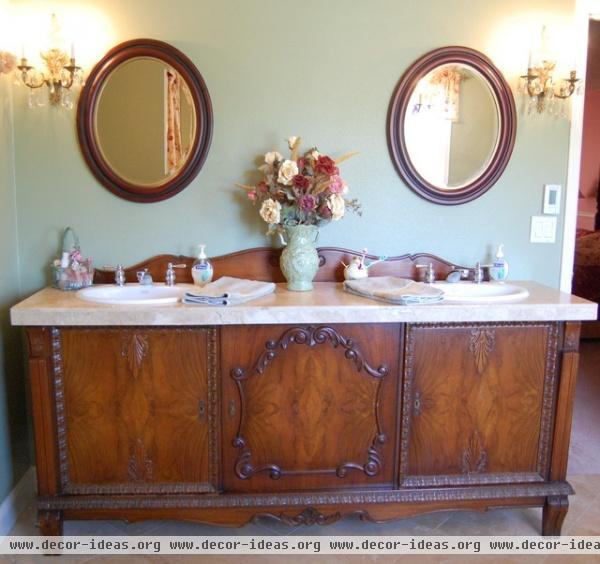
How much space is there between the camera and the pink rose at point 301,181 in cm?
204

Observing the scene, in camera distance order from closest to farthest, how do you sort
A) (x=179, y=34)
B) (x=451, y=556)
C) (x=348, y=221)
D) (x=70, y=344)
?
(x=70, y=344), (x=451, y=556), (x=179, y=34), (x=348, y=221)

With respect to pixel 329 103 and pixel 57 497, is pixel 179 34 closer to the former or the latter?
pixel 329 103

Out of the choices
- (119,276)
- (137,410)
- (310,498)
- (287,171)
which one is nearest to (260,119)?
(287,171)

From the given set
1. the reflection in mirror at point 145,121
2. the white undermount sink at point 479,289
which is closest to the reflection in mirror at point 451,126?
the white undermount sink at point 479,289

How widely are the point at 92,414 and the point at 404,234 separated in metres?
1.43

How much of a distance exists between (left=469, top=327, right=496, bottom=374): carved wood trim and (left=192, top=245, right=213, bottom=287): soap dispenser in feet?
3.40

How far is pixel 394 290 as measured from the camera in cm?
197

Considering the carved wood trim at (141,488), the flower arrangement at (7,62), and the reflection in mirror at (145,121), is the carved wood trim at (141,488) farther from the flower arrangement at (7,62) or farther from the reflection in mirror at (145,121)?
the flower arrangement at (7,62)

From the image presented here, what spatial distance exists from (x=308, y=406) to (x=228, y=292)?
19.2 inches

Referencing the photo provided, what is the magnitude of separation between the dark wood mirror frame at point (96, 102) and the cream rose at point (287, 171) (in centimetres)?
39

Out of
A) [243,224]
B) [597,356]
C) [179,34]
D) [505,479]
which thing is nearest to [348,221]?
[243,224]

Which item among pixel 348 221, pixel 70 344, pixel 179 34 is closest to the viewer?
pixel 70 344

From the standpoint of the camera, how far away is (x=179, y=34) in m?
2.19

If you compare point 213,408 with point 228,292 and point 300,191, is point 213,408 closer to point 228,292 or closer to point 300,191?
point 228,292
